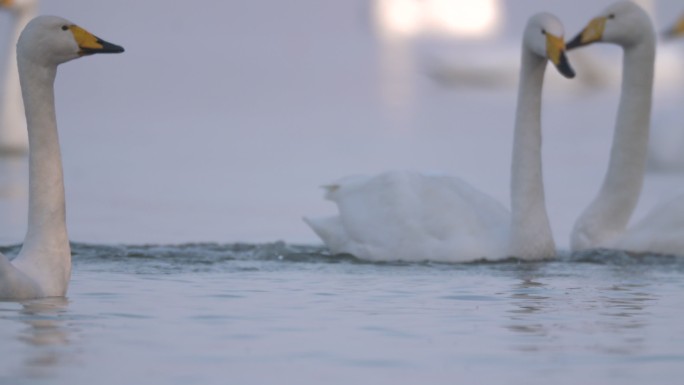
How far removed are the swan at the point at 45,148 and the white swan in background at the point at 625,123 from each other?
4054 millimetres

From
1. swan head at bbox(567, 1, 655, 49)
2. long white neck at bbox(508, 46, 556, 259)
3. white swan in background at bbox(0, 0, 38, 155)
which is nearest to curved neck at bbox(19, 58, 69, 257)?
long white neck at bbox(508, 46, 556, 259)

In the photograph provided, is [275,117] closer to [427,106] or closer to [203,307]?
[427,106]

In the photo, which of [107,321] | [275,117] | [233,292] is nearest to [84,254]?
[233,292]

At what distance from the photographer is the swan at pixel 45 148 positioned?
7.68 meters

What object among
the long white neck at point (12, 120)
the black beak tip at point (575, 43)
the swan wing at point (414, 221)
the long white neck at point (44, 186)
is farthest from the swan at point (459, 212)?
the long white neck at point (12, 120)

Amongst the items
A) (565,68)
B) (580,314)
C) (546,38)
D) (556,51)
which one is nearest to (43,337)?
(580,314)

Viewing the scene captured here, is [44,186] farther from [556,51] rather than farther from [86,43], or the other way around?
[556,51]

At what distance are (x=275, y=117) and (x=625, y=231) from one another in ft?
57.1

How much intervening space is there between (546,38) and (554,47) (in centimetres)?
15

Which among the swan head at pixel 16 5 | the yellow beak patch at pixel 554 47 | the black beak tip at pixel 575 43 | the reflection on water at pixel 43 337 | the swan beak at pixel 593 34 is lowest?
the reflection on water at pixel 43 337

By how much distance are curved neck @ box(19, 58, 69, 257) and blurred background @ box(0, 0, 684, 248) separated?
336 cm

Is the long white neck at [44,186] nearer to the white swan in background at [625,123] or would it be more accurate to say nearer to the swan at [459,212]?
the swan at [459,212]

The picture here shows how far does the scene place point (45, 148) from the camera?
25.6 ft

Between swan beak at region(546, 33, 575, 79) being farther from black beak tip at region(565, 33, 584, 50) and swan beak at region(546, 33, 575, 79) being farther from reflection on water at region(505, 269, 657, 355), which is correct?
reflection on water at region(505, 269, 657, 355)
